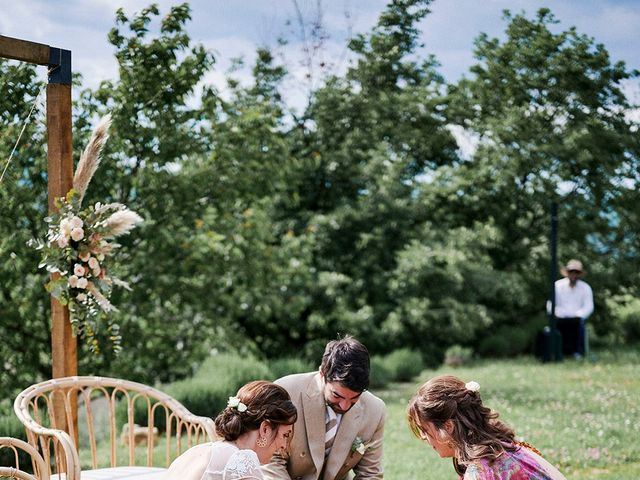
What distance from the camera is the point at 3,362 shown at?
714 cm

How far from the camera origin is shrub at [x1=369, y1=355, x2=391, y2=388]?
32.3 ft

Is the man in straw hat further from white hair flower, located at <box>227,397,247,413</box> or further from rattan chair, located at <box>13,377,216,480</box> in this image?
white hair flower, located at <box>227,397,247,413</box>

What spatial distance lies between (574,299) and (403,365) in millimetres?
2504

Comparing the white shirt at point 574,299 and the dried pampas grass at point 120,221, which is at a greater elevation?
the dried pampas grass at point 120,221

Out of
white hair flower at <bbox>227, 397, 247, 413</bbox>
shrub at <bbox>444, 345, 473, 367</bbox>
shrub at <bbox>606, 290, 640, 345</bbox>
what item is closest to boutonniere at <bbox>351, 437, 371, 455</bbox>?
white hair flower at <bbox>227, 397, 247, 413</bbox>

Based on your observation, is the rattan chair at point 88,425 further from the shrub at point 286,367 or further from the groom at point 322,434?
the shrub at point 286,367

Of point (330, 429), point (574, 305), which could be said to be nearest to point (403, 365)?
point (574, 305)

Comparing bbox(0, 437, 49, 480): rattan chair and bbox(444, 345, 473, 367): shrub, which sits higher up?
bbox(0, 437, 49, 480): rattan chair

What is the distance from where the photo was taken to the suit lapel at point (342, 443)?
3.57 meters

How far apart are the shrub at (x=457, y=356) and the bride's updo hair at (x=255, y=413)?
28.1ft

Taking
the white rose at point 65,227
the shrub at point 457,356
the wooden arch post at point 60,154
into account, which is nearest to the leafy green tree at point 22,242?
the wooden arch post at point 60,154

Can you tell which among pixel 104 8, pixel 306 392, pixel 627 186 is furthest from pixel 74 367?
pixel 627 186

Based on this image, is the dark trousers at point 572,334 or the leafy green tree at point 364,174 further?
the dark trousers at point 572,334

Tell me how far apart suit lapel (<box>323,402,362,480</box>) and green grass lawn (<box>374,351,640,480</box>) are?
1.91 meters
